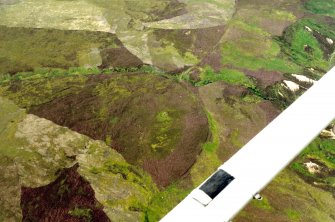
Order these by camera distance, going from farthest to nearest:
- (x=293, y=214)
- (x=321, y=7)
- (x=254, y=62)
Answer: (x=321, y=7)
(x=254, y=62)
(x=293, y=214)

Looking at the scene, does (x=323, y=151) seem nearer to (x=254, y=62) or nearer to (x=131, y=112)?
(x=254, y=62)

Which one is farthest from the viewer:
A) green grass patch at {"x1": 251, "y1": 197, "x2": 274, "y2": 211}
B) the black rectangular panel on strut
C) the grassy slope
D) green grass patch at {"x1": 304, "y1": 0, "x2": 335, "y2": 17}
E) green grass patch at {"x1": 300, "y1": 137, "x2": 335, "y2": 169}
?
green grass patch at {"x1": 304, "y1": 0, "x2": 335, "y2": 17}

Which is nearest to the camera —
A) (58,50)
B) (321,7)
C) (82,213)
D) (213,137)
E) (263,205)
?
(82,213)

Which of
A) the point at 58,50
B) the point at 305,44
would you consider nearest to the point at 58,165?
the point at 58,50

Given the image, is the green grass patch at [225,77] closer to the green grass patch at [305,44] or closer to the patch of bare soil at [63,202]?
the green grass patch at [305,44]

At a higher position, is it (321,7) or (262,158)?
(262,158)

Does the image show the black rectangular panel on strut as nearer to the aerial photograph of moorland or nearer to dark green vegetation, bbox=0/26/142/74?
the aerial photograph of moorland

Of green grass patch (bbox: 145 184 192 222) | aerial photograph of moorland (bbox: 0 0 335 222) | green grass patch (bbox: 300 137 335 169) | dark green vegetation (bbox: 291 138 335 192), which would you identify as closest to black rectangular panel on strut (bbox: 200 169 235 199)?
aerial photograph of moorland (bbox: 0 0 335 222)

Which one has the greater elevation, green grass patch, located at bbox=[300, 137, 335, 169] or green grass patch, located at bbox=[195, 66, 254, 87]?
green grass patch, located at bbox=[195, 66, 254, 87]
